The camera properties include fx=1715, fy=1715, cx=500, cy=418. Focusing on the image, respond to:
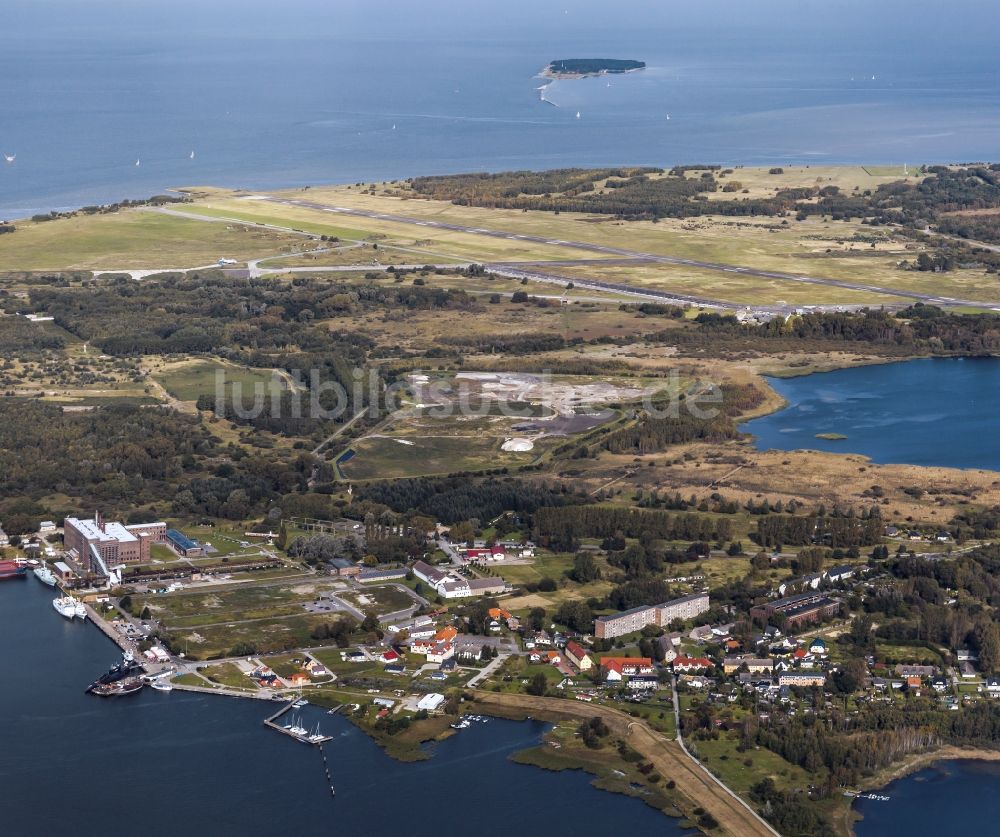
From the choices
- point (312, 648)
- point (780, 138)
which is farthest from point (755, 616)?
point (780, 138)

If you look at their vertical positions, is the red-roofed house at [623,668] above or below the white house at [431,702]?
above

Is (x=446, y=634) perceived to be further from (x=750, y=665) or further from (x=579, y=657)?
(x=750, y=665)

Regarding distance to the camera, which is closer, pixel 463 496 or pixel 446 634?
pixel 446 634

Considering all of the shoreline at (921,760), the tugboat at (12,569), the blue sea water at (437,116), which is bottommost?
the shoreline at (921,760)

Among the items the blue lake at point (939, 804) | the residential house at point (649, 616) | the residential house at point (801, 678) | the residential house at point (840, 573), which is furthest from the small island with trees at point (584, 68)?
the blue lake at point (939, 804)

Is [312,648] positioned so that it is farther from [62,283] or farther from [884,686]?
[62,283]

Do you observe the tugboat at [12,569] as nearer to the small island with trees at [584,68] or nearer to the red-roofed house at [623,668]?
the red-roofed house at [623,668]

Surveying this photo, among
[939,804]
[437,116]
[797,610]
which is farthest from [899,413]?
[437,116]

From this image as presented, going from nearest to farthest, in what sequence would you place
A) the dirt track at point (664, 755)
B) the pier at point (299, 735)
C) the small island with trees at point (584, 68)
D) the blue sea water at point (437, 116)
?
the dirt track at point (664, 755)
the pier at point (299, 735)
the blue sea water at point (437, 116)
the small island with trees at point (584, 68)

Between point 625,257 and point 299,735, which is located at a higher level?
point 625,257
